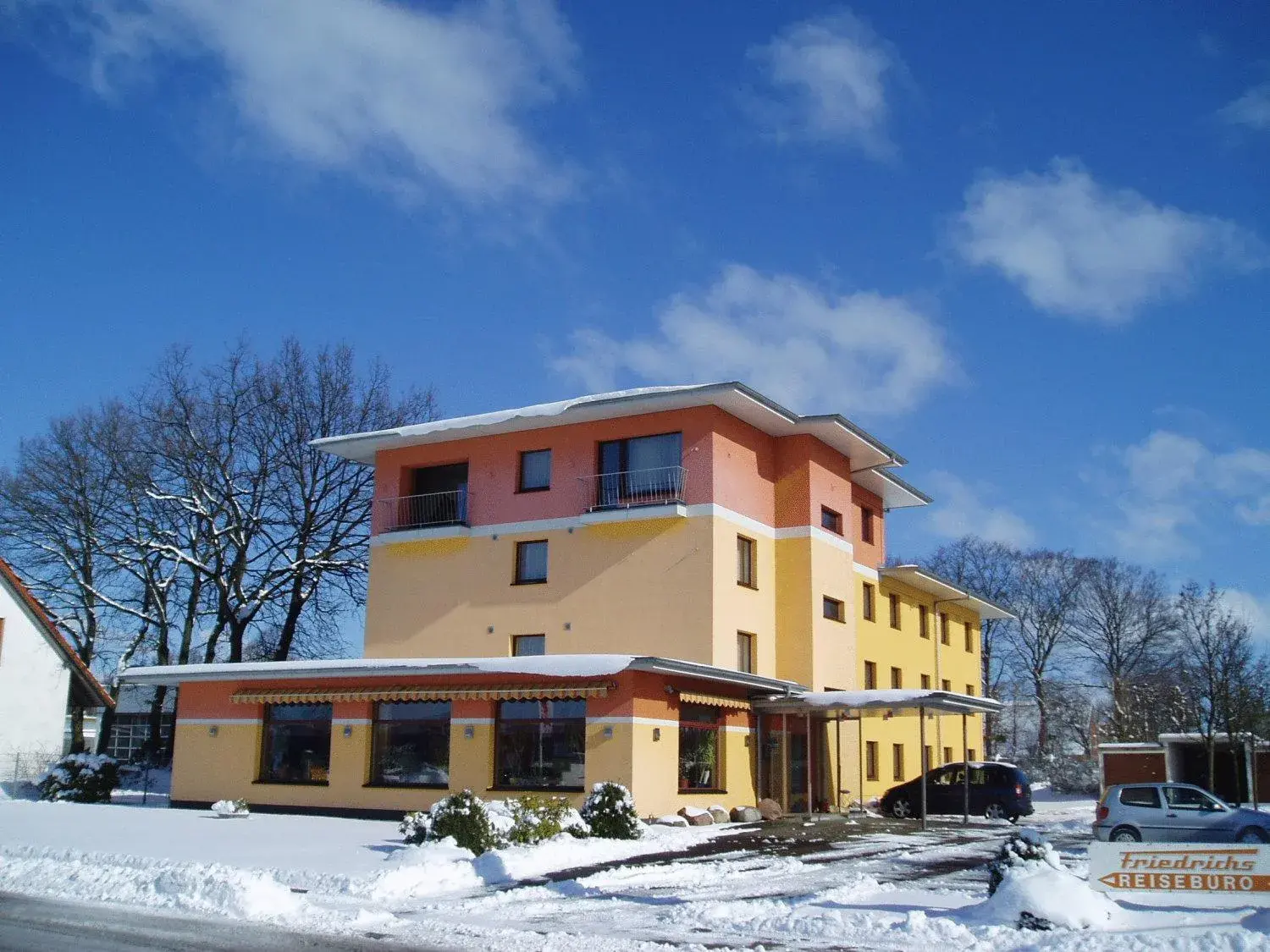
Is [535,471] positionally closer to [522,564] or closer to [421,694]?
[522,564]

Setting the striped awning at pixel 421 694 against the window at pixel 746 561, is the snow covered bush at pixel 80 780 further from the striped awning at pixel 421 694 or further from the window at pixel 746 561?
the window at pixel 746 561

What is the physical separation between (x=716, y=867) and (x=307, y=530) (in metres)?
26.4

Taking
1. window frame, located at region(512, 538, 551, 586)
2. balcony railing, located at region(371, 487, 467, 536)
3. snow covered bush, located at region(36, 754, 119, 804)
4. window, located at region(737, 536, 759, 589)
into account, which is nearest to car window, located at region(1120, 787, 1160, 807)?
window, located at region(737, 536, 759, 589)

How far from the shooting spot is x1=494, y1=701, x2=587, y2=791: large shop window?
1034 inches

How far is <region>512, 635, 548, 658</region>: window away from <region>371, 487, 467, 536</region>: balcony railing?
153 inches

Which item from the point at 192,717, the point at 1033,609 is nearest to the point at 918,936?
the point at 192,717

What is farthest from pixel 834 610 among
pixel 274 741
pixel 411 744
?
pixel 274 741

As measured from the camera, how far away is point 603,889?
1573 cm

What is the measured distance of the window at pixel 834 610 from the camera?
33.6 m

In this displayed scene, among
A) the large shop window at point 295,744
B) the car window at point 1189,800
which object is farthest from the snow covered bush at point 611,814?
the car window at point 1189,800

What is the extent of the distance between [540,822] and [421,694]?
313 inches

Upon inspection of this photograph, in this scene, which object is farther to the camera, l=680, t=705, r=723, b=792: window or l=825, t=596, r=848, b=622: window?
l=825, t=596, r=848, b=622: window

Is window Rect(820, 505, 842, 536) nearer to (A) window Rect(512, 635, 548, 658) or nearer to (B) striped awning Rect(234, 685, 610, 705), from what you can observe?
(A) window Rect(512, 635, 548, 658)

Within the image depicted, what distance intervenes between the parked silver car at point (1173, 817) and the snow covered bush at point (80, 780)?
898 inches
